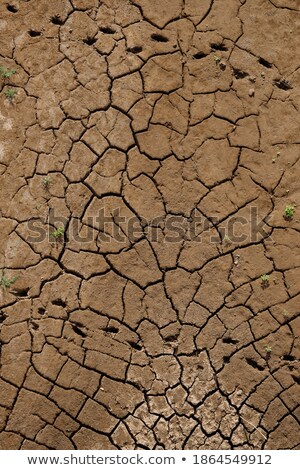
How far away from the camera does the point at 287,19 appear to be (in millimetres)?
4973

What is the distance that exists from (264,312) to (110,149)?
5.55 feet

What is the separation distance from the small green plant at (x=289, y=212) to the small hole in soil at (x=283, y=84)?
938mm

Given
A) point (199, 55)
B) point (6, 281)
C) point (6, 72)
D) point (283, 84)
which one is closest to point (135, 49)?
point (199, 55)

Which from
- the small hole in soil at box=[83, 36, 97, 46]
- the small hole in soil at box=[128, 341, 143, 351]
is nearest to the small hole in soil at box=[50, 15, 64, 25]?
the small hole in soil at box=[83, 36, 97, 46]

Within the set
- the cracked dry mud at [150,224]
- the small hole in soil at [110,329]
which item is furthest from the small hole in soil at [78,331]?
the small hole in soil at [110,329]

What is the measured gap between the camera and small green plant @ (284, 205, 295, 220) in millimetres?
4742

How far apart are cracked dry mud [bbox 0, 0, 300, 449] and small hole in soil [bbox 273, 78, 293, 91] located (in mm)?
11

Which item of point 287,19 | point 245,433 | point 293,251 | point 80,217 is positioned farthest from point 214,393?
point 287,19

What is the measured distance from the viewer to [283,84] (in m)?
4.90

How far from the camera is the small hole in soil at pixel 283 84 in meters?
4.90

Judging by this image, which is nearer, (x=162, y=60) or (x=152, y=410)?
(x=152, y=410)

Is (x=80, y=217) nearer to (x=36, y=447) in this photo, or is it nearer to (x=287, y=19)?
(x=36, y=447)

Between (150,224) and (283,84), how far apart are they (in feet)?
4.97

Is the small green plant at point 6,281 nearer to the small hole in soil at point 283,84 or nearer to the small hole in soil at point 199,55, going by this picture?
the small hole in soil at point 199,55
